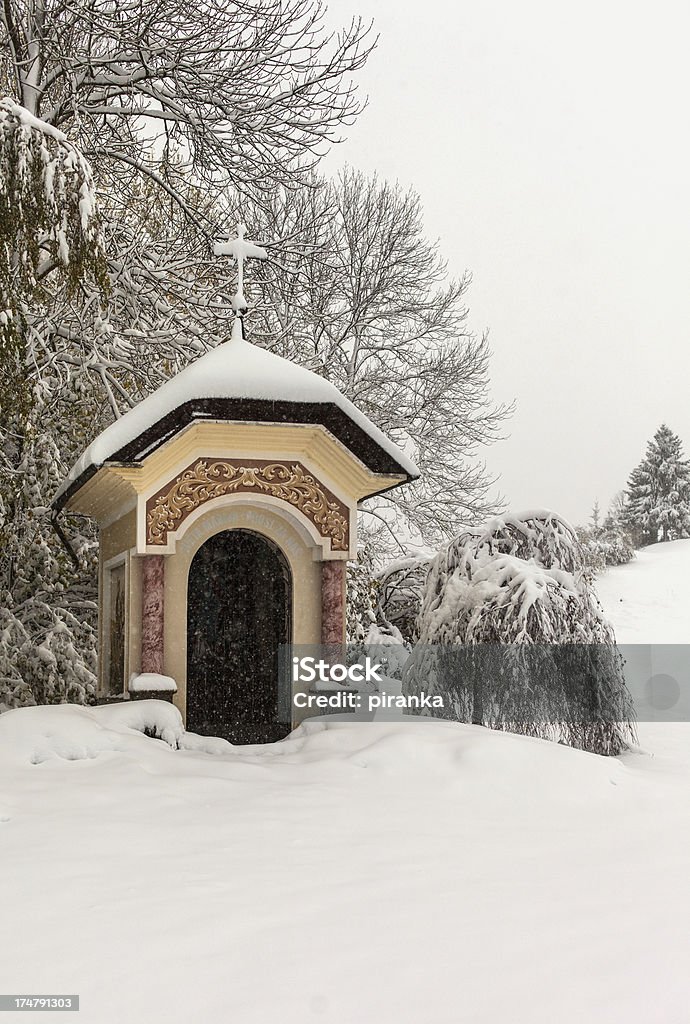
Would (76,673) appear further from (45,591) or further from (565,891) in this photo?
(565,891)

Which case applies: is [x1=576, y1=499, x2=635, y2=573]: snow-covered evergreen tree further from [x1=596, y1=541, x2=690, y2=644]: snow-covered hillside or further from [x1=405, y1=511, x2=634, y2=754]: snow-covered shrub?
[x1=405, y1=511, x2=634, y2=754]: snow-covered shrub

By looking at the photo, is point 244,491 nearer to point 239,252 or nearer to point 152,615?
point 152,615

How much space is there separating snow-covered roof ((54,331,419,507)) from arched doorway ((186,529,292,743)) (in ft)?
5.80

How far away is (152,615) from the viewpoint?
32.2 feet

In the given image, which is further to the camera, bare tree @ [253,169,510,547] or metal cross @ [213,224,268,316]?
bare tree @ [253,169,510,547]

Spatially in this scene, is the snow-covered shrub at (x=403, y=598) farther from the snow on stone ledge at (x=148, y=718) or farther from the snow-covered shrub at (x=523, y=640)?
the snow on stone ledge at (x=148, y=718)

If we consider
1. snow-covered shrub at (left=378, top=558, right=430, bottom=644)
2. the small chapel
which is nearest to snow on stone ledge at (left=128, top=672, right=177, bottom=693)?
the small chapel

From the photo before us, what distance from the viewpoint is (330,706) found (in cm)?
1009

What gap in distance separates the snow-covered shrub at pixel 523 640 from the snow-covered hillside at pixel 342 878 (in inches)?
152

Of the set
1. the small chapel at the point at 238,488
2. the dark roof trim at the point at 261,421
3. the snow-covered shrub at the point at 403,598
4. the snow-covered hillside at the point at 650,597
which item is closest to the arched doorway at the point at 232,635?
the small chapel at the point at 238,488

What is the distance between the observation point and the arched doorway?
36.2 ft

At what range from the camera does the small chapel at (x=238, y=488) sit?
9609 mm

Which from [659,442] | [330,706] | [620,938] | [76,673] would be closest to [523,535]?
[330,706]

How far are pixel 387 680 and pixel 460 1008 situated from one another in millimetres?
11727
